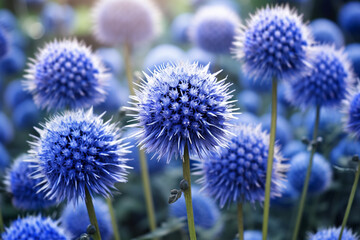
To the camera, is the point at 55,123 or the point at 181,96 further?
the point at 55,123

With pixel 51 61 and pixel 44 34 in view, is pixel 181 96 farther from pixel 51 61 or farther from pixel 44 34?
pixel 44 34

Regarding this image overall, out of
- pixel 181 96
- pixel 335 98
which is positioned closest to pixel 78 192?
pixel 181 96

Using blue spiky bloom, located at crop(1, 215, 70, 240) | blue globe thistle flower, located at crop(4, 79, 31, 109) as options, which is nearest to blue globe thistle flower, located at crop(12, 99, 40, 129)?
blue globe thistle flower, located at crop(4, 79, 31, 109)

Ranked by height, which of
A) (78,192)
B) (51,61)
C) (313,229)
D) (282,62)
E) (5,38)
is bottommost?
(313,229)

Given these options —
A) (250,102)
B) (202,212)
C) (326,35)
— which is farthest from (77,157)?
(326,35)

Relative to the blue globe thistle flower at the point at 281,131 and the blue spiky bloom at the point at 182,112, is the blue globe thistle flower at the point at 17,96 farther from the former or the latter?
the blue spiky bloom at the point at 182,112

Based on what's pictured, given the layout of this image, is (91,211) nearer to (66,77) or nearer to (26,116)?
(66,77)

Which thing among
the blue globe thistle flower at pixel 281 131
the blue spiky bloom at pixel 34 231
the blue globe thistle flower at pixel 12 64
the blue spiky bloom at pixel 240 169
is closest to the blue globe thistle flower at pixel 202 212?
the blue spiky bloom at pixel 240 169
